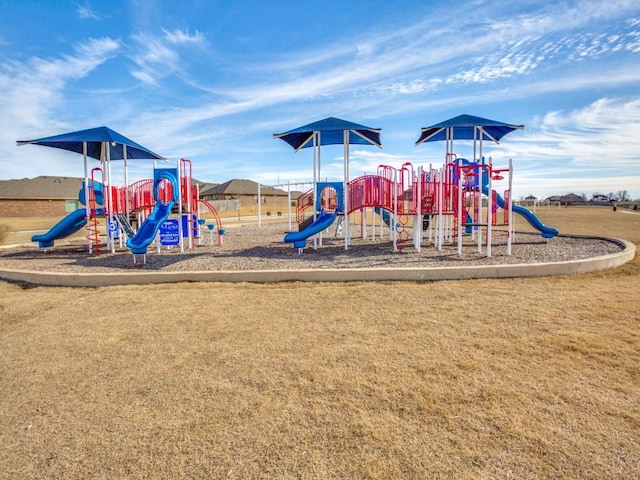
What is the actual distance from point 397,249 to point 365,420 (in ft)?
29.3

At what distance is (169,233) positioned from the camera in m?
11.5

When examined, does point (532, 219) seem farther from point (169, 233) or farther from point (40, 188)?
point (40, 188)

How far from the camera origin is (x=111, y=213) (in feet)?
40.4

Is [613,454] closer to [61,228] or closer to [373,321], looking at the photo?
[373,321]

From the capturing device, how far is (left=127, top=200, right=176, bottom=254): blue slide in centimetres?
952

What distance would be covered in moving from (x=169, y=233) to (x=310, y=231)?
432 cm

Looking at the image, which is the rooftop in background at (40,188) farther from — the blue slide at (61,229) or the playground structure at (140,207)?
the playground structure at (140,207)

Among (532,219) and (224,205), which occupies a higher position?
(224,205)

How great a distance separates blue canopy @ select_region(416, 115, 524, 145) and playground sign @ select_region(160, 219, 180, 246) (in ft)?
28.2

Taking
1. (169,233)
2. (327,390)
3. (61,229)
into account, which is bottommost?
(327,390)

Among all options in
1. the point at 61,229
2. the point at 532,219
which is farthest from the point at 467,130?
the point at 61,229

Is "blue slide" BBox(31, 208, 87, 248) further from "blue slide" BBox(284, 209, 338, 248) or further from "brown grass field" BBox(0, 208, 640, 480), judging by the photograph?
"brown grass field" BBox(0, 208, 640, 480)

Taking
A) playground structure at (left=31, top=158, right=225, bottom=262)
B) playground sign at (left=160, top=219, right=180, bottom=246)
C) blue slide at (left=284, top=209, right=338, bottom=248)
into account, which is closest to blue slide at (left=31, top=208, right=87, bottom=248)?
playground structure at (left=31, top=158, right=225, bottom=262)

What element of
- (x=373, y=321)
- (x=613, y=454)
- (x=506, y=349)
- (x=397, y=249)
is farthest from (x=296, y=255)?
(x=613, y=454)
